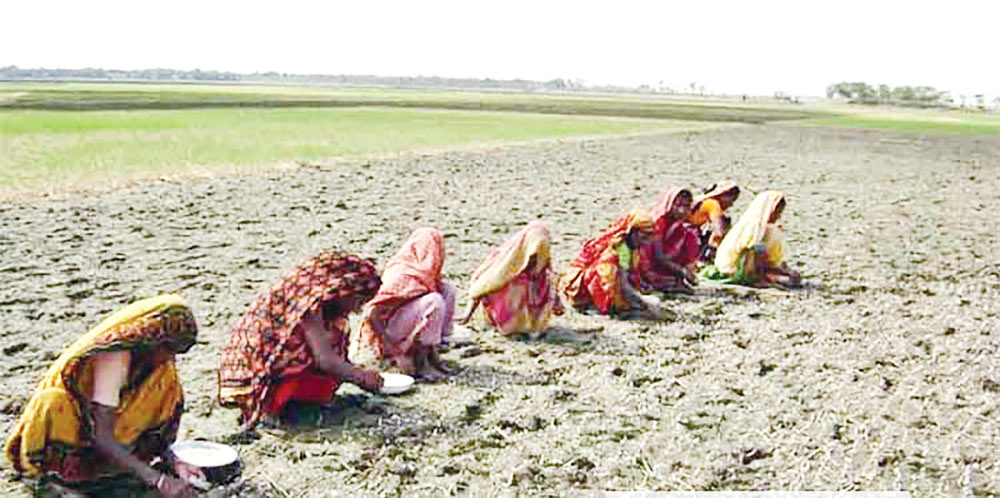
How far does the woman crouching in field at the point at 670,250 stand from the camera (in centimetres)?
909

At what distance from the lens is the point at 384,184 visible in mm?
17641

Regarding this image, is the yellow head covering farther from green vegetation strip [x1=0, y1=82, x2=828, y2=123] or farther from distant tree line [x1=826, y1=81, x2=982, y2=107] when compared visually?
distant tree line [x1=826, y1=81, x2=982, y2=107]

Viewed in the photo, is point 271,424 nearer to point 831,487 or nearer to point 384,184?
point 831,487

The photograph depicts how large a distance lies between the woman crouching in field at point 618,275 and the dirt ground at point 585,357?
0.64 ft

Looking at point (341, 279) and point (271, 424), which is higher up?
point (341, 279)

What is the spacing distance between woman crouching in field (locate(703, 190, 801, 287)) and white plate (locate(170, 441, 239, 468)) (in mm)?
5761

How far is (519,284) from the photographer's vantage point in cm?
741

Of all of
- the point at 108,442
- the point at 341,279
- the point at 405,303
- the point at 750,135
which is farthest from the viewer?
the point at 750,135

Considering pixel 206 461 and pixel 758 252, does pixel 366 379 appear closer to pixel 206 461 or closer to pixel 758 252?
pixel 206 461

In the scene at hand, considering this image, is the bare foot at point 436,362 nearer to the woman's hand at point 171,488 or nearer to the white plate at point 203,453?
the white plate at point 203,453

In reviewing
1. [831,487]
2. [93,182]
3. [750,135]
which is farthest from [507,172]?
[750,135]

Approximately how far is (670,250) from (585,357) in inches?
97.0

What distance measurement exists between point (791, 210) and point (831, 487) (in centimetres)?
1150

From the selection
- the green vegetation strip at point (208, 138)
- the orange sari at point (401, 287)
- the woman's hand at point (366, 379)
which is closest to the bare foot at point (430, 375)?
the orange sari at point (401, 287)
